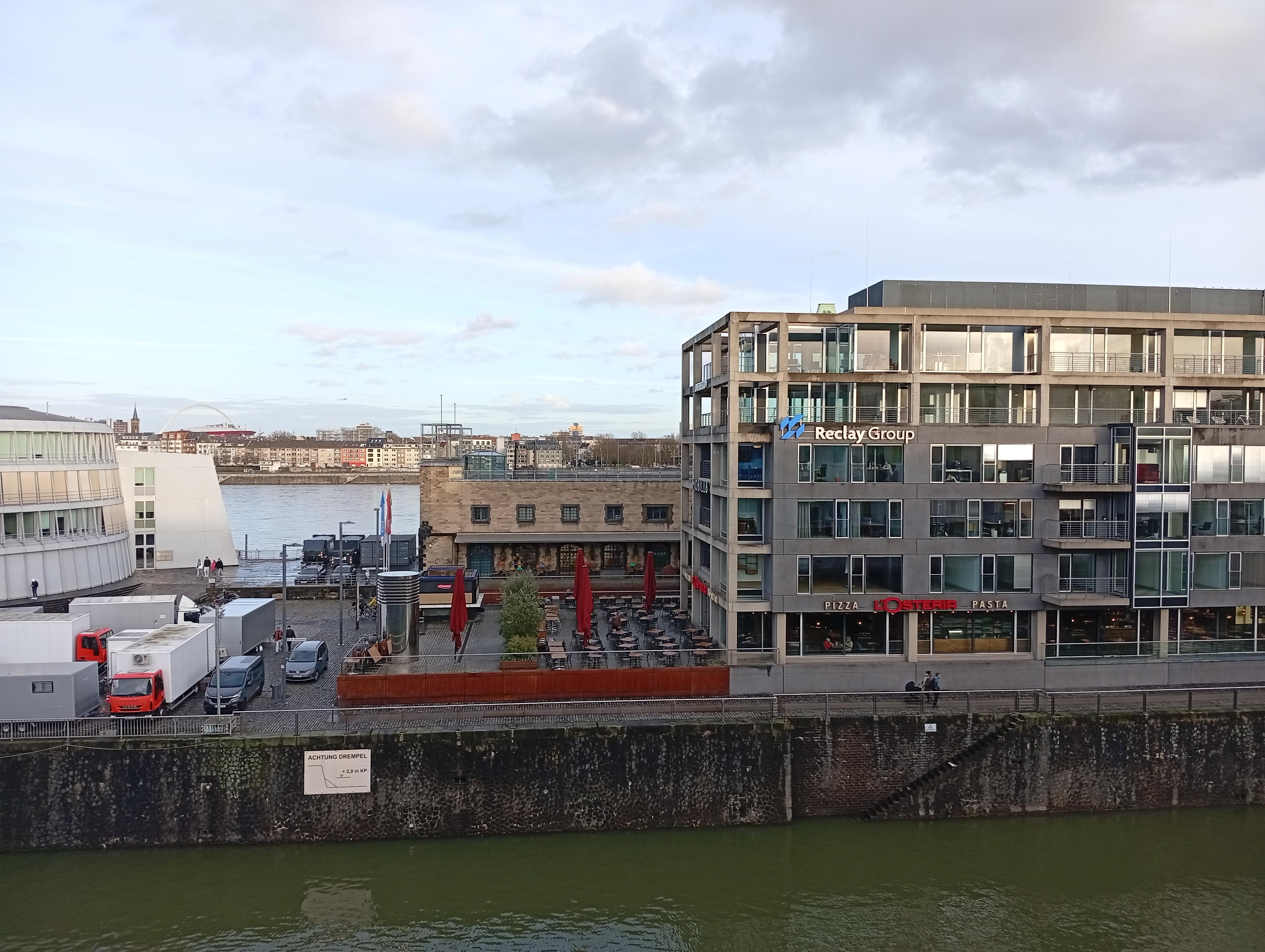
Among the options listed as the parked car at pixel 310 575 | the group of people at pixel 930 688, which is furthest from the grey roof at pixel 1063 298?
the parked car at pixel 310 575

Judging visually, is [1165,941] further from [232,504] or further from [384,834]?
[232,504]

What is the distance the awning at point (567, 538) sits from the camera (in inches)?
1868

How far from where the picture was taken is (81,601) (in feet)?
117

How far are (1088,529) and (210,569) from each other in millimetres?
42499

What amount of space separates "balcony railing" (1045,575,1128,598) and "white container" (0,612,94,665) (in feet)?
108

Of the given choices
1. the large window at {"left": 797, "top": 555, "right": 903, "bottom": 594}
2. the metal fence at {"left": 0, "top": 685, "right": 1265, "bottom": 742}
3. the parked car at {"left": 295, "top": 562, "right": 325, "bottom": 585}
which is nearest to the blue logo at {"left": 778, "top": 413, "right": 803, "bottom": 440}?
the large window at {"left": 797, "top": 555, "right": 903, "bottom": 594}

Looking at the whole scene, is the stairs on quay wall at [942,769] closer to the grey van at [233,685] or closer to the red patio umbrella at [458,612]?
the red patio umbrella at [458,612]

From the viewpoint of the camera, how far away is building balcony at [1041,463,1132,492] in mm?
30922

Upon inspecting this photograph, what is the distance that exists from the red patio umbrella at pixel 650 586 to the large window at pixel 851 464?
9783 mm

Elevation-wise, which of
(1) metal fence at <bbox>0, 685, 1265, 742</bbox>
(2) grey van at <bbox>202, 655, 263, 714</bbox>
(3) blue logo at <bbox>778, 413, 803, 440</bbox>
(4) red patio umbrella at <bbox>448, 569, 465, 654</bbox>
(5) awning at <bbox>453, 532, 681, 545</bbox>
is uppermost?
(3) blue logo at <bbox>778, 413, 803, 440</bbox>

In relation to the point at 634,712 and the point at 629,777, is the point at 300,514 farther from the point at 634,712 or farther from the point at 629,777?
the point at 629,777

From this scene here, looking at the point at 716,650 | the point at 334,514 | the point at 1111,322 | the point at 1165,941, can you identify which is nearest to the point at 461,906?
the point at 716,650

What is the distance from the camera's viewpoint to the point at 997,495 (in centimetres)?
3138

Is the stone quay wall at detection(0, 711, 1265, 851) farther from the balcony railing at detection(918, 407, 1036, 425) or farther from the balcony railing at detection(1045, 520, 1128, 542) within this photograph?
the balcony railing at detection(918, 407, 1036, 425)
